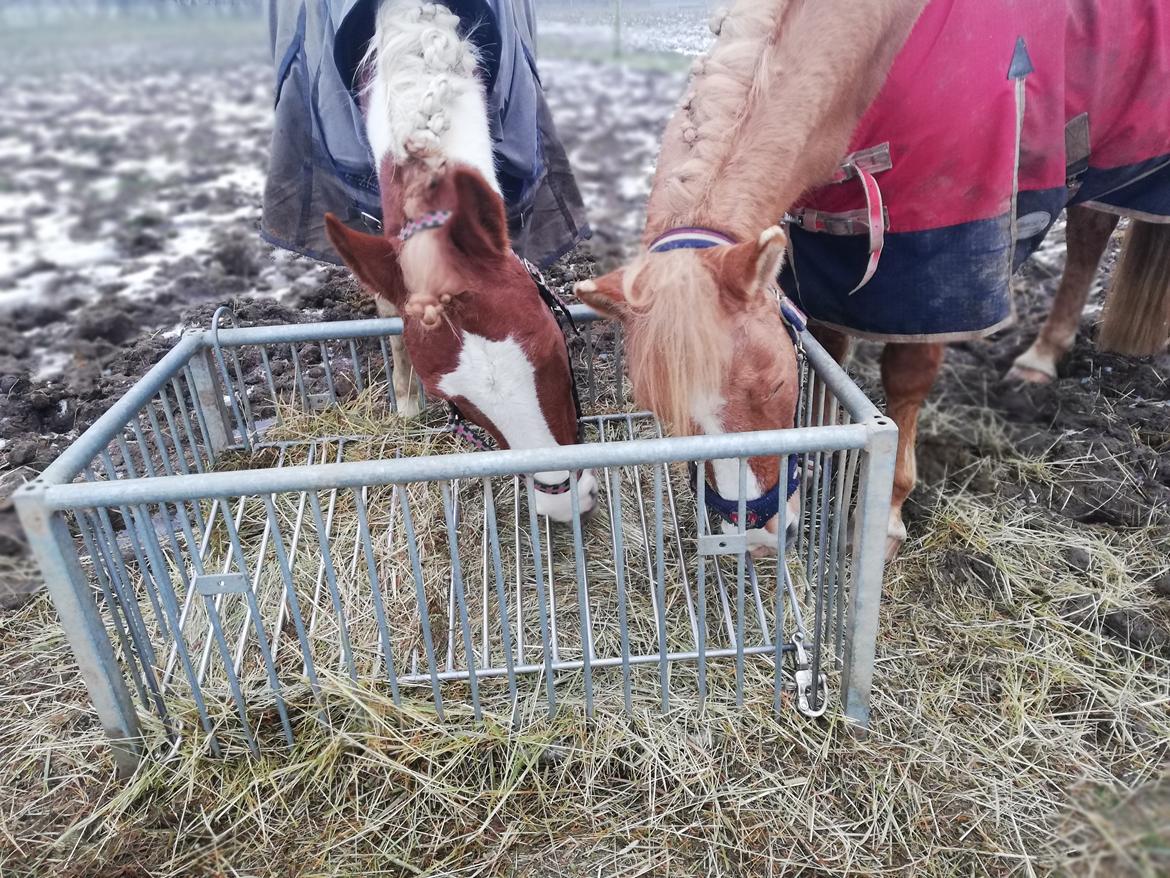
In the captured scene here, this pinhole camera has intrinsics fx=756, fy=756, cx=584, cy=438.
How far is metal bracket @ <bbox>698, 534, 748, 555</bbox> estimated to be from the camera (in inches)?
57.6

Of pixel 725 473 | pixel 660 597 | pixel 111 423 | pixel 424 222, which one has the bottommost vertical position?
pixel 660 597

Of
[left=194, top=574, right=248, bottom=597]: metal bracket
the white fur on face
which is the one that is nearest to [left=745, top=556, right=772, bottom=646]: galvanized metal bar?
the white fur on face

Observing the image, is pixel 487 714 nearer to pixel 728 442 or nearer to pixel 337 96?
pixel 728 442

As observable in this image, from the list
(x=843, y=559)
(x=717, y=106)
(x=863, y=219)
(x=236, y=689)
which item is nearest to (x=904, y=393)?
(x=863, y=219)

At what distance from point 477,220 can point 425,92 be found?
38 centimetres

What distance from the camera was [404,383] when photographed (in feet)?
9.26

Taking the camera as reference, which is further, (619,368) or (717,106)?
(619,368)

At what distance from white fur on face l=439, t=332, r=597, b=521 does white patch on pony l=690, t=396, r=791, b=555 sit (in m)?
0.32

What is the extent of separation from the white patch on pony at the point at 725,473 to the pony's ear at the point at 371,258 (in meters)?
0.73

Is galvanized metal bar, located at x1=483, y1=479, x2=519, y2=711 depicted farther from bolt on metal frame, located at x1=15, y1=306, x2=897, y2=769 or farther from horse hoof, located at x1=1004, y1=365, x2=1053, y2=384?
horse hoof, located at x1=1004, y1=365, x2=1053, y2=384

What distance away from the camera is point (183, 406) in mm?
2096

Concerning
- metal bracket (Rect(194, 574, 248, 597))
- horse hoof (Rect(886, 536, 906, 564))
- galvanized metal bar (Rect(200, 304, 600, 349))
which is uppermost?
galvanized metal bar (Rect(200, 304, 600, 349))

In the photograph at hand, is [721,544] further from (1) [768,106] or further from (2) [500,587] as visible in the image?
(1) [768,106]

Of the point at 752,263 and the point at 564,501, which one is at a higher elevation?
the point at 752,263
